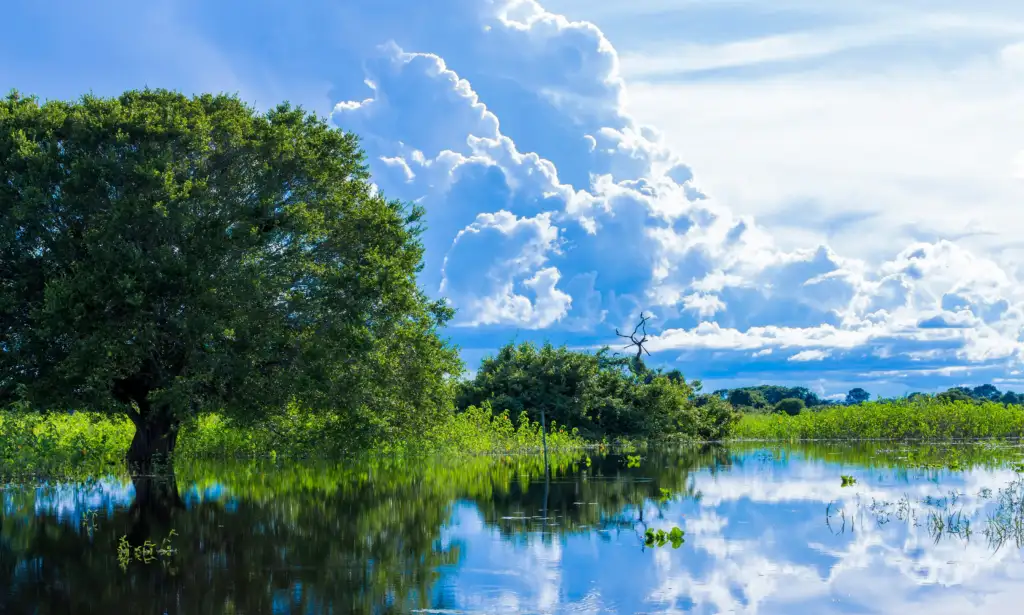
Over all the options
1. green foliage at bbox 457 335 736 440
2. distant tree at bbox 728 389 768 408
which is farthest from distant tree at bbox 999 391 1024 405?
green foliage at bbox 457 335 736 440

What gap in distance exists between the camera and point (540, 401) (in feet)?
197

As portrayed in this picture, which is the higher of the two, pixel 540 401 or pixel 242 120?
pixel 242 120

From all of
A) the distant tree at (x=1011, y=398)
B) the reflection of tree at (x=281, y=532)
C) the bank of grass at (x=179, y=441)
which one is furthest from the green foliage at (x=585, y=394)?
the distant tree at (x=1011, y=398)

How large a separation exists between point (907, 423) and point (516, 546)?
5067 cm

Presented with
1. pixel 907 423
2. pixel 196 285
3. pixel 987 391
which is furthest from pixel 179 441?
pixel 987 391

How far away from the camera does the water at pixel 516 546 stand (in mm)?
13117

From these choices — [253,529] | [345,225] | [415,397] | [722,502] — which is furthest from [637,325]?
[253,529]

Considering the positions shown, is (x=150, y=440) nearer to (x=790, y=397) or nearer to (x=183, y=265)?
(x=183, y=265)

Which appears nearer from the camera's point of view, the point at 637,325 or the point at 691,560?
the point at 691,560

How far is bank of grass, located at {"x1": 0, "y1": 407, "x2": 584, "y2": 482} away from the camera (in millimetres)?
32312

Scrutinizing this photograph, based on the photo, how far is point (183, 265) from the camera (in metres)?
27.7

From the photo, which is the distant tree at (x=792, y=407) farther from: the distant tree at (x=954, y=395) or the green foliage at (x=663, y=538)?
the green foliage at (x=663, y=538)

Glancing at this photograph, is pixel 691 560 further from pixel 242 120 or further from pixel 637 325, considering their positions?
pixel 637 325

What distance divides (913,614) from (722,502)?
483 inches
